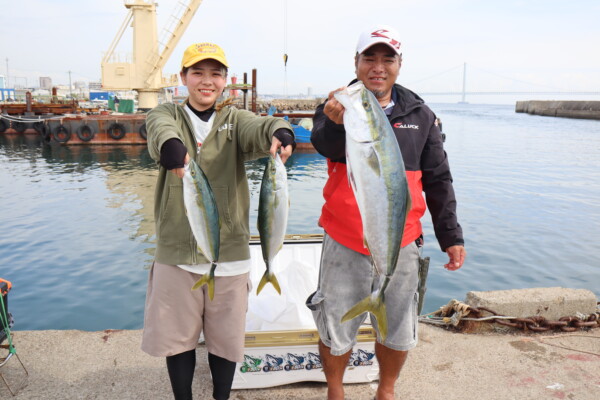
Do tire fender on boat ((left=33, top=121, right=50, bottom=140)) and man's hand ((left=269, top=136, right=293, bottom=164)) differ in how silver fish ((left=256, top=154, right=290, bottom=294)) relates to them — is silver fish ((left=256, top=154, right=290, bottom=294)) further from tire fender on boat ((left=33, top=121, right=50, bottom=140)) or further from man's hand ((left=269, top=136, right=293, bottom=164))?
tire fender on boat ((left=33, top=121, right=50, bottom=140))

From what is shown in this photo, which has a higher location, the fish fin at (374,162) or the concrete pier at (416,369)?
the fish fin at (374,162)

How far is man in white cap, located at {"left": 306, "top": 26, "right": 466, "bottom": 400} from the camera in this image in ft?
8.79

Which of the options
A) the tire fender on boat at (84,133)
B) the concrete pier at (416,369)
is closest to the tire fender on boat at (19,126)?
the tire fender on boat at (84,133)

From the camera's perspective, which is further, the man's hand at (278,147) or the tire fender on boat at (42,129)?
the tire fender on boat at (42,129)

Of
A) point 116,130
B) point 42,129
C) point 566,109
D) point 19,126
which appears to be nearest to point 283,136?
point 116,130

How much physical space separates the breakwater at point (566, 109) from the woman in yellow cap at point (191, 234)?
7675cm

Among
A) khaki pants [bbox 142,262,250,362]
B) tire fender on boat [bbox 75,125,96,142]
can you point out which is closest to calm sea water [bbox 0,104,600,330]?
tire fender on boat [bbox 75,125,96,142]

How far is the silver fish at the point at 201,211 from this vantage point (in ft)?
7.57

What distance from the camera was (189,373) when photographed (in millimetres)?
2773

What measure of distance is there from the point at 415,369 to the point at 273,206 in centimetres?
216

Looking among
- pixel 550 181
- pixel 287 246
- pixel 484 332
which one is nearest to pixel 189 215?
pixel 287 246

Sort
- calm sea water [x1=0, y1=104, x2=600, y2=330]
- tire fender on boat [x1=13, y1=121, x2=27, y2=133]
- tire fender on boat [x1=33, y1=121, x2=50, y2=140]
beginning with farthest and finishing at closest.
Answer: tire fender on boat [x1=13, y1=121, x2=27, y2=133]
tire fender on boat [x1=33, y1=121, x2=50, y2=140]
calm sea water [x1=0, y1=104, x2=600, y2=330]

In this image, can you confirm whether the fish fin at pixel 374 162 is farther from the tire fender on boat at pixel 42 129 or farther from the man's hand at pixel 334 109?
the tire fender on boat at pixel 42 129

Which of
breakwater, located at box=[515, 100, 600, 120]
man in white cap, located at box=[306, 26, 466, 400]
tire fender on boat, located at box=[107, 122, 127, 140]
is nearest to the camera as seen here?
man in white cap, located at box=[306, 26, 466, 400]
